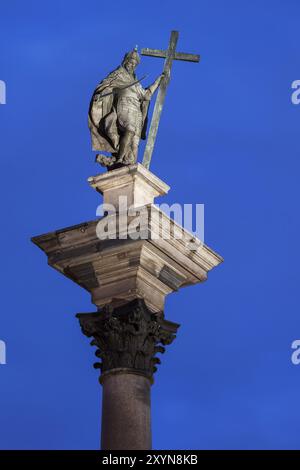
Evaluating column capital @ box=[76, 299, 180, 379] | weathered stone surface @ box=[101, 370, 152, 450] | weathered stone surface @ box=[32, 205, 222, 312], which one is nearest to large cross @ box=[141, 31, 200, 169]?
weathered stone surface @ box=[32, 205, 222, 312]

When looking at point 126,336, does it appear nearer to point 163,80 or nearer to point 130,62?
point 163,80

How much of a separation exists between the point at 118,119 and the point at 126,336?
501 cm

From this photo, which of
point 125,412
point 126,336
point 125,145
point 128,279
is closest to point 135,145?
point 125,145

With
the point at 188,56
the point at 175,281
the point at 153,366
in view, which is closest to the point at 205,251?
the point at 175,281

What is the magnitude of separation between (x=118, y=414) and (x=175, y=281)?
348 centimetres

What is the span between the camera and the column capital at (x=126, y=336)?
29391 millimetres

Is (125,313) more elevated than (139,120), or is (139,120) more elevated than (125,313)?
(139,120)

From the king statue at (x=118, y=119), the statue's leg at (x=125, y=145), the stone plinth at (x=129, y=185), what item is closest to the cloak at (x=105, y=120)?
the king statue at (x=118, y=119)

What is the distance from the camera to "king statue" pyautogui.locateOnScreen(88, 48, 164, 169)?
31.9 meters

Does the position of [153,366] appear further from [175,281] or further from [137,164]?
[137,164]

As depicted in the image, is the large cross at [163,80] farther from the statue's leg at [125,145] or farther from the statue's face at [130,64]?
the statue's leg at [125,145]

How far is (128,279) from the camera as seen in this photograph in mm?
30203

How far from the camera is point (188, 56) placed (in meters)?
33.5
